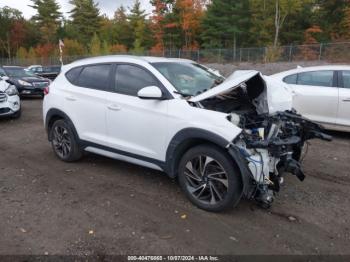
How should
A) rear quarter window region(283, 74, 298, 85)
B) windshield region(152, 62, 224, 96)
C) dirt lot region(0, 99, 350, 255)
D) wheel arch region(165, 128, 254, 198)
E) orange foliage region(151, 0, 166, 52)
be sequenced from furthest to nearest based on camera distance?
orange foliage region(151, 0, 166, 52) < rear quarter window region(283, 74, 298, 85) < windshield region(152, 62, 224, 96) < wheel arch region(165, 128, 254, 198) < dirt lot region(0, 99, 350, 255)

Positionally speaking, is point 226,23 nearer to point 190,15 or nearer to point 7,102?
point 190,15

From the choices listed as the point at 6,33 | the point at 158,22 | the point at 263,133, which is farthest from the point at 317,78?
the point at 6,33

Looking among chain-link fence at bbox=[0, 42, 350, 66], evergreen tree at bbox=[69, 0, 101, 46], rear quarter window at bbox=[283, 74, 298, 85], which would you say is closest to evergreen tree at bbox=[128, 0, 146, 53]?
evergreen tree at bbox=[69, 0, 101, 46]

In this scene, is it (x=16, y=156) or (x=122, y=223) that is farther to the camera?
(x=16, y=156)

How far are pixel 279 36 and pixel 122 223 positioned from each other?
4312 centimetres

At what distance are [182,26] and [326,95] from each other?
43082mm

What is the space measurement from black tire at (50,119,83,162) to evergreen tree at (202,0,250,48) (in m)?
39.4

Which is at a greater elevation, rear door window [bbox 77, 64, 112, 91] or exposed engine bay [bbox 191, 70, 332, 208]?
rear door window [bbox 77, 64, 112, 91]

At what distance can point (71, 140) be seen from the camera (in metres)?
5.88

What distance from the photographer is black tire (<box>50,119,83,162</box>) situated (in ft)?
19.3

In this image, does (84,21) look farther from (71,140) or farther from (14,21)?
(71,140)

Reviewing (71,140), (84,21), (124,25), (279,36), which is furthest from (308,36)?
(84,21)

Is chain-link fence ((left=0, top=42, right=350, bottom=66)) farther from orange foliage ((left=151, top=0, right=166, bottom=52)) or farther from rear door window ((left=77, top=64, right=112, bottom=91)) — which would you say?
rear door window ((left=77, top=64, right=112, bottom=91))

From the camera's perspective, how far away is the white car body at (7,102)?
9.49 meters
